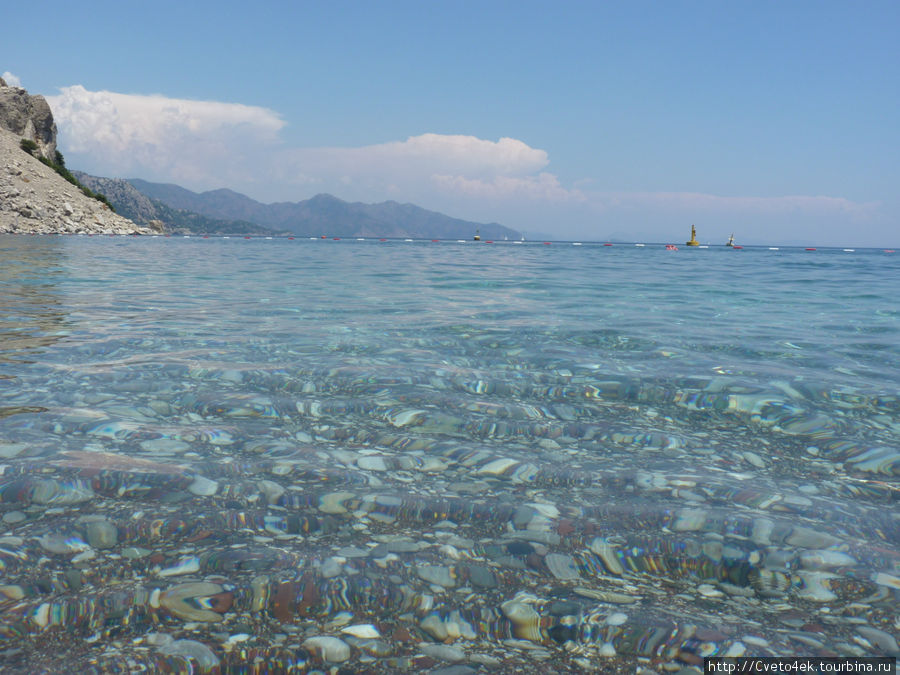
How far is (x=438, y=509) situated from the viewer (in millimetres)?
3457

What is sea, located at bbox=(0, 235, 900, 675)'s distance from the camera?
2332 millimetres

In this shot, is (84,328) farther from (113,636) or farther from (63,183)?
(63,183)

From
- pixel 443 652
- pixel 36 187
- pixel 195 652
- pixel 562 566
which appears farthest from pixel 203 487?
pixel 36 187

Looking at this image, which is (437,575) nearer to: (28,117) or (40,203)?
(40,203)

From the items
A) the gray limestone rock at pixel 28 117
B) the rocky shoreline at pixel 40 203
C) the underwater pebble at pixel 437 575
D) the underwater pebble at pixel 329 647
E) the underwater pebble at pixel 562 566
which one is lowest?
the underwater pebble at pixel 329 647

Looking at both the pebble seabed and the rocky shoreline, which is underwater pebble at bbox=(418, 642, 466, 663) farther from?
the rocky shoreline

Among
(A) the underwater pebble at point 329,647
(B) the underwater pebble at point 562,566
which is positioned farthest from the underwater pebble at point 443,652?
(B) the underwater pebble at point 562,566

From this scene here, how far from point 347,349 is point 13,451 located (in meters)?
4.44

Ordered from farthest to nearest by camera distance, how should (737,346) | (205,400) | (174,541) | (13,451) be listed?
(737,346)
(205,400)
(13,451)
(174,541)

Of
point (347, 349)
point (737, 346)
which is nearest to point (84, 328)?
point (347, 349)

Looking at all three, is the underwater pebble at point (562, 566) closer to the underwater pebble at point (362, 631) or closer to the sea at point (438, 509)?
the sea at point (438, 509)

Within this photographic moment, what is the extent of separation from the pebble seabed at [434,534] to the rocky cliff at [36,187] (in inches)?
2935

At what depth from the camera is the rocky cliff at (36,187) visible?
6586 centimetres

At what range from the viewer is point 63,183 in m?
81.2
